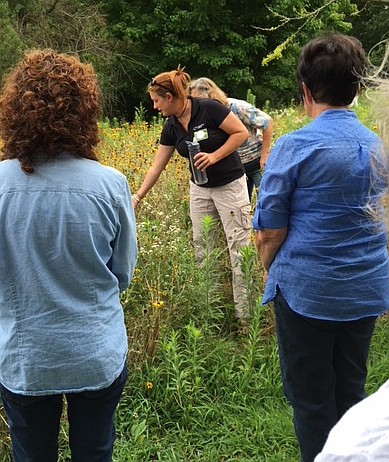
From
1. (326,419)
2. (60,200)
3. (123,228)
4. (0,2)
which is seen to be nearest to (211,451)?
(326,419)

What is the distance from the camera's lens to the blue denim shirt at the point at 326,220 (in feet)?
6.80

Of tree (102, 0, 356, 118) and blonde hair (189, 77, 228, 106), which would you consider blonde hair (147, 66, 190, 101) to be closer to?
blonde hair (189, 77, 228, 106)

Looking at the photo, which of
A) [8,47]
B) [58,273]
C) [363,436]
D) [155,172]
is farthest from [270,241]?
[8,47]

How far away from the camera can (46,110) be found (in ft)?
5.88

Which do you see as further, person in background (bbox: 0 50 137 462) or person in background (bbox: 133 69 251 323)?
person in background (bbox: 133 69 251 323)

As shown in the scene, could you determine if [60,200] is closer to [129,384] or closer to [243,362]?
[129,384]

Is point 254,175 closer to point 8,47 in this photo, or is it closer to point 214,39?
point 8,47

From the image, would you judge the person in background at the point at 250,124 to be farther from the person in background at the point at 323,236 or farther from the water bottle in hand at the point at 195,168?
the person in background at the point at 323,236

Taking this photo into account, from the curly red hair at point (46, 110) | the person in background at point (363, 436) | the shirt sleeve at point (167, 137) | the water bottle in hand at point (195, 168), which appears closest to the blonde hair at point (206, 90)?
the shirt sleeve at point (167, 137)

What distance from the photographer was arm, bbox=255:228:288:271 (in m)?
2.21

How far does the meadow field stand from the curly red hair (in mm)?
795

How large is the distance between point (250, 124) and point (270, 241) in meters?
2.52

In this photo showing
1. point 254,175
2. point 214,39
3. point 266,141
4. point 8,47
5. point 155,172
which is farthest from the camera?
point 214,39

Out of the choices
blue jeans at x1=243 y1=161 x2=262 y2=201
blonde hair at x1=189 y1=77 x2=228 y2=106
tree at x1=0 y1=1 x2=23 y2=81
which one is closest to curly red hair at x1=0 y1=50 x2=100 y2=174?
blonde hair at x1=189 y1=77 x2=228 y2=106
